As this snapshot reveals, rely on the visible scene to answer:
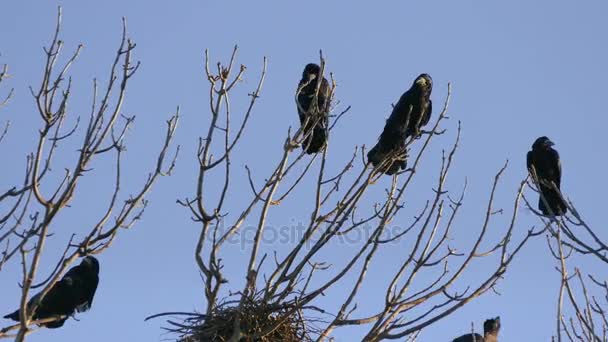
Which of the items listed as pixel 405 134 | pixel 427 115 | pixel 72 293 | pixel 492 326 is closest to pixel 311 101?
pixel 405 134

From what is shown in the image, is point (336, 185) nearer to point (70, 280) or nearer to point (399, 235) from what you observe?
point (399, 235)

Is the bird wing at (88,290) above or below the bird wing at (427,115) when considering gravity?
below

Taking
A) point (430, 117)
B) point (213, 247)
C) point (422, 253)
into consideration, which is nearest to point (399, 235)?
point (422, 253)

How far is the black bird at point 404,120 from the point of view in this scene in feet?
28.8

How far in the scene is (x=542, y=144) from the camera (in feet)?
35.0

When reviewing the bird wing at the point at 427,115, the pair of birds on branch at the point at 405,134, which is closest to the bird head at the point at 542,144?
the pair of birds on branch at the point at 405,134

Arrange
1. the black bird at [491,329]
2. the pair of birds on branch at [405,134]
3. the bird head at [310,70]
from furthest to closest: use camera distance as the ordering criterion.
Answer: the bird head at [310,70] < the black bird at [491,329] < the pair of birds on branch at [405,134]

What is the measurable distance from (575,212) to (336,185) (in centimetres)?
139

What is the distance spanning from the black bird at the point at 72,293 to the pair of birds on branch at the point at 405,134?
2178mm

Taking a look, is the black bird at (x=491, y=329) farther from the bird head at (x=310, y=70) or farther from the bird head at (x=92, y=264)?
the bird head at (x=92, y=264)

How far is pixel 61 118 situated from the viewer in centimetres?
602

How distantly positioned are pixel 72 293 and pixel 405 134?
9.85 ft

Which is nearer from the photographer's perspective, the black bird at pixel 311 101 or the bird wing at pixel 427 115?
the black bird at pixel 311 101

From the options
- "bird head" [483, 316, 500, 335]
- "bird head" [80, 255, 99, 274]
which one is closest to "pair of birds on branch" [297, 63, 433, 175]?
"bird head" [483, 316, 500, 335]
